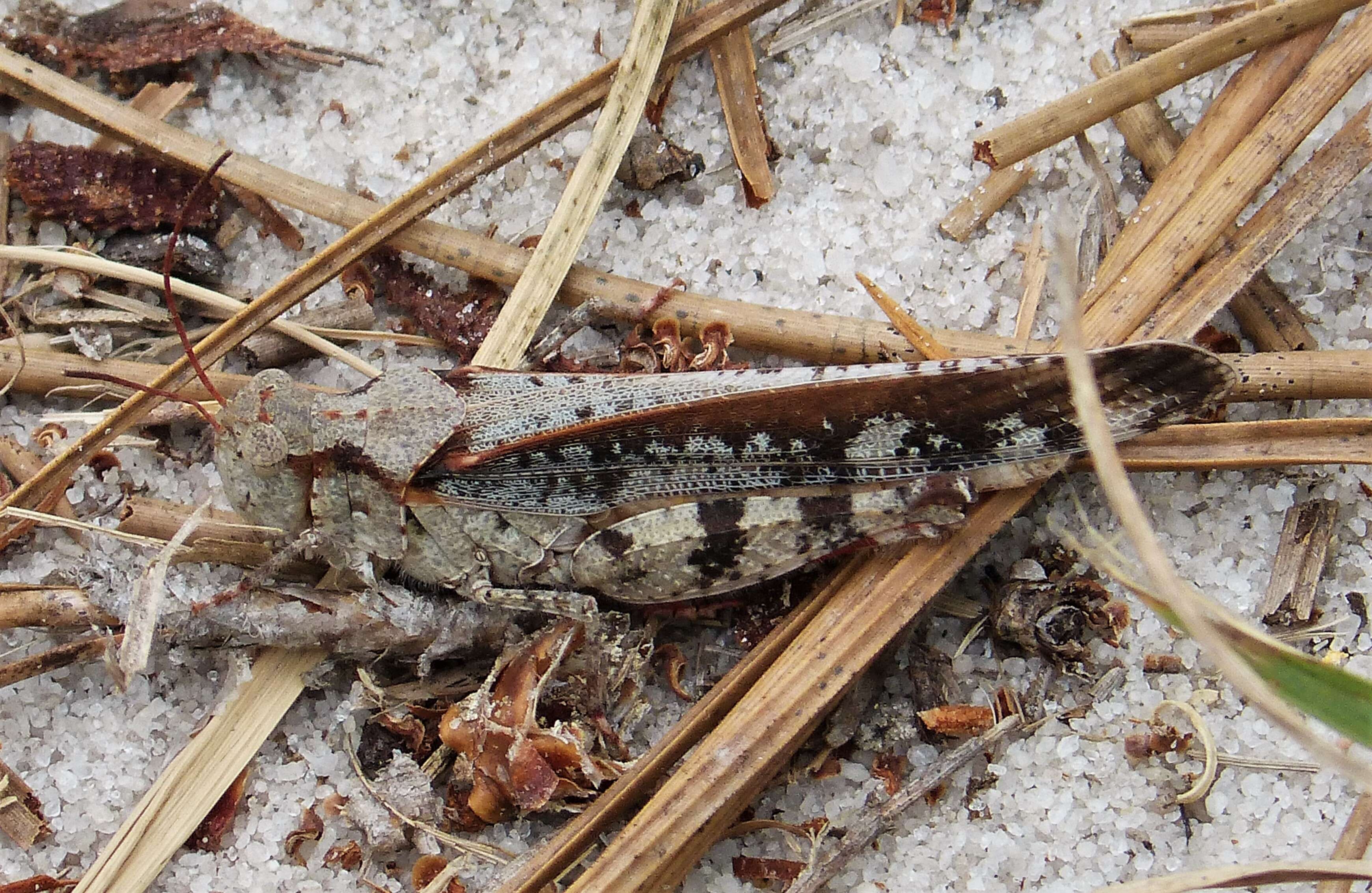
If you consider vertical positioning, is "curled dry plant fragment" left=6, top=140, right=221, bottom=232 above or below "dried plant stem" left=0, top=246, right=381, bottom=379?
above

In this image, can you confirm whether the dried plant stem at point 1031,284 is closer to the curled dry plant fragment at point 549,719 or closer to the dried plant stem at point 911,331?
the dried plant stem at point 911,331

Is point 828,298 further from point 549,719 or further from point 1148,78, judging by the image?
point 549,719

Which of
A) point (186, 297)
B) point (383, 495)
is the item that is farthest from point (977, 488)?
point (186, 297)

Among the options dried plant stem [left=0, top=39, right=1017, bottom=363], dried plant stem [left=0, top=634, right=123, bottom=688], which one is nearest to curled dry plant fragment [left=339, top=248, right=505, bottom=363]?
dried plant stem [left=0, top=39, right=1017, bottom=363]

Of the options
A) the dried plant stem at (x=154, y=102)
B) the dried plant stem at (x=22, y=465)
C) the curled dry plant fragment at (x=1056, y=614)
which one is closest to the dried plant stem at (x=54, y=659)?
Answer: the dried plant stem at (x=22, y=465)

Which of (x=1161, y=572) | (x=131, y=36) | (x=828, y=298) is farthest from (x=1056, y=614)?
(x=131, y=36)

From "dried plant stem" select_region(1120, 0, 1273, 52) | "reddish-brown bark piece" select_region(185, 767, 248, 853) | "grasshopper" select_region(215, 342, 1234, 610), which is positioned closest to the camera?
"grasshopper" select_region(215, 342, 1234, 610)

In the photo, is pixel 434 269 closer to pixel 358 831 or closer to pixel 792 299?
pixel 792 299

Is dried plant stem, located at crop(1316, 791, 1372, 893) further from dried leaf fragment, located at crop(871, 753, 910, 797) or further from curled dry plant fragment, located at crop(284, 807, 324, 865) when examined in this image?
curled dry plant fragment, located at crop(284, 807, 324, 865)
